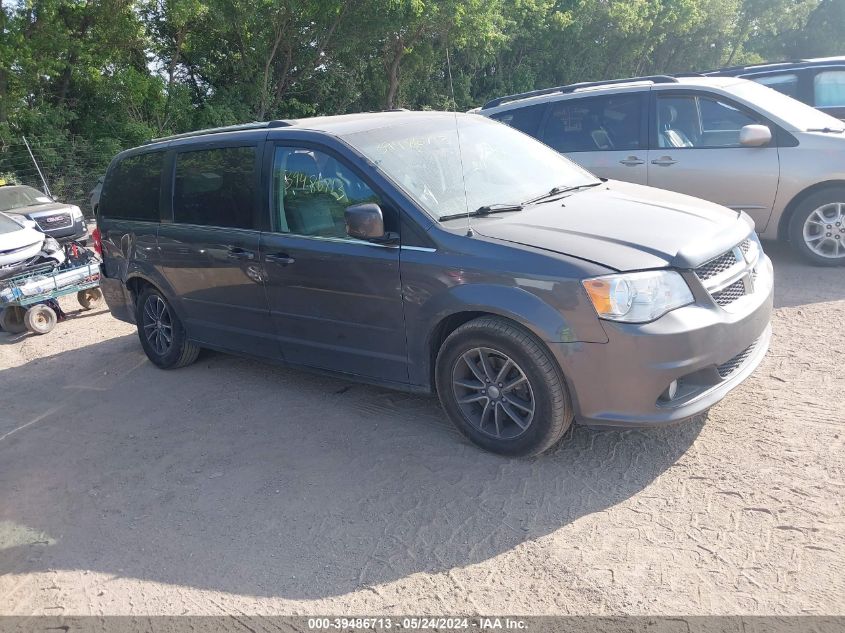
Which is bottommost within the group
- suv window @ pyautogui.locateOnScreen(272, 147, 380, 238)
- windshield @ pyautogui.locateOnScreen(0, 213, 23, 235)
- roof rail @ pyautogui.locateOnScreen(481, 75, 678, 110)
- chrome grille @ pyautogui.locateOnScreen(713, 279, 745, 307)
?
chrome grille @ pyautogui.locateOnScreen(713, 279, 745, 307)

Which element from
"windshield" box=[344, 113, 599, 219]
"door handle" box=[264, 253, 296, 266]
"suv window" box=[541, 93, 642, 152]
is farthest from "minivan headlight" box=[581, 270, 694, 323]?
"suv window" box=[541, 93, 642, 152]

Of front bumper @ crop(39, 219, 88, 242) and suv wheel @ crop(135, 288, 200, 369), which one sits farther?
front bumper @ crop(39, 219, 88, 242)

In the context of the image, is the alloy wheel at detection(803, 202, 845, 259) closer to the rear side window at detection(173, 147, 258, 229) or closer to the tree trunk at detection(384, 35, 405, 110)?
the rear side window at detection(173, 147, 258, 229)

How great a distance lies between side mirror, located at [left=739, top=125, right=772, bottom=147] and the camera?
22.6 feet

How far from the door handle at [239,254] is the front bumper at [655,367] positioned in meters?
2.31

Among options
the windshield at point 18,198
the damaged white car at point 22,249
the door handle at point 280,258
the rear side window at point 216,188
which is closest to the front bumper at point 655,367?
the door handle at point 280,258

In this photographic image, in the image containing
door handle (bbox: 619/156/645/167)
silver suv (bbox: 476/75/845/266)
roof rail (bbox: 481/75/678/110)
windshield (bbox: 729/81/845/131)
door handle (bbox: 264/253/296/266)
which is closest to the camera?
door handle (bbox: 264/253/296/266)

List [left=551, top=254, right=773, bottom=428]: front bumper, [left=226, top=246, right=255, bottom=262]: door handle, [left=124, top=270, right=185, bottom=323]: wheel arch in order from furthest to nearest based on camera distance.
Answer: [left=124, top=270, right=185, bottom=323]: wheel arch → [left=226, top=246, right=255, bottom=262]: door handle → [left=551, top=254, right=773, bottom=428]: front bumper

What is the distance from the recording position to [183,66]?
20219 millimetres

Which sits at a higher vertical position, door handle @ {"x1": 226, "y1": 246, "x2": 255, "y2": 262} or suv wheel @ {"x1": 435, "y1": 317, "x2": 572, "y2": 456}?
door handle @ {"x1": 226, "y1": 246, "x2": 255, "y2": 262}

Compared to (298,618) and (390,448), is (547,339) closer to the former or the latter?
(390,448)

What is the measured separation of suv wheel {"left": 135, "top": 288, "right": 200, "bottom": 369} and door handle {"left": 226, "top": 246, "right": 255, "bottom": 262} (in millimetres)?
1112

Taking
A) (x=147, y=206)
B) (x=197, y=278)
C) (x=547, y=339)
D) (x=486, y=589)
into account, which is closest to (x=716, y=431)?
(x=547, y=339)

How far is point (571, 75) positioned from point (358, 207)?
2607 centimetres
